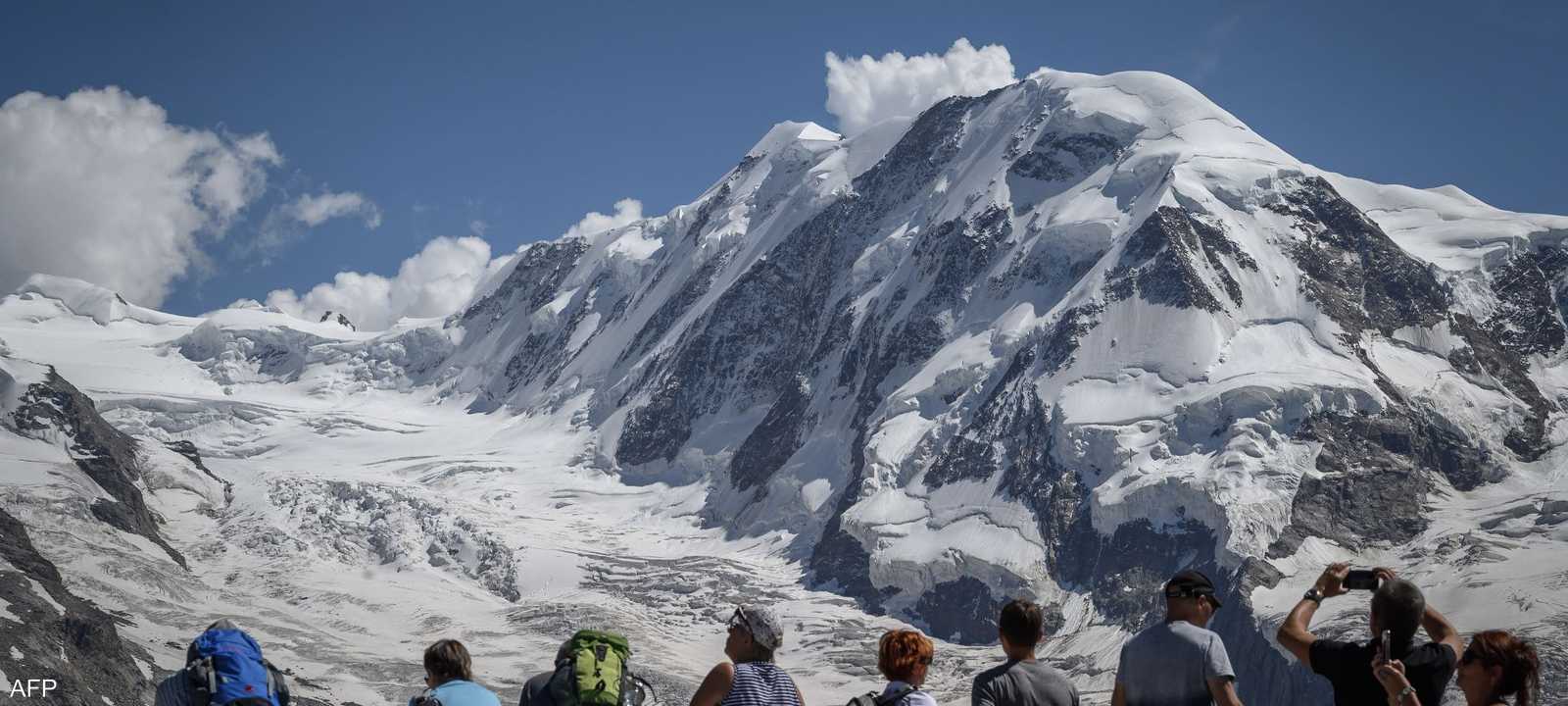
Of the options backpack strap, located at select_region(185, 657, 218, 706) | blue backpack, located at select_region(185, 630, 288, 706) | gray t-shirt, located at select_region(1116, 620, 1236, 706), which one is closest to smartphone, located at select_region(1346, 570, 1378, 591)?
gray t-shirt, located at select_region(1116, 620, 1236, 706)

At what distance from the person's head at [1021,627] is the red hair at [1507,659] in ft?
15.1

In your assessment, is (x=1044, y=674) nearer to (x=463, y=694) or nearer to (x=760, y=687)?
(x=760, y=687)

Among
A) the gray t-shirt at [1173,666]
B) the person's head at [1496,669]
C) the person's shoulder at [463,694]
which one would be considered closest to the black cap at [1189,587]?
the gray t-shirt at [1173,666]

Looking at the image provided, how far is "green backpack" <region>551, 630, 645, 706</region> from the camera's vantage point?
17.7 meters

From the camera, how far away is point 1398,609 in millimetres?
16234

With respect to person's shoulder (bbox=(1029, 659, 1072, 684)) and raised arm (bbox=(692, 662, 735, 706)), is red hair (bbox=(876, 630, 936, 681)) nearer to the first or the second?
person's shoulder (bbox=(1029, 659, 1072, 684))

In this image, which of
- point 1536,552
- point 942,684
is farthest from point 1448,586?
point 942,684

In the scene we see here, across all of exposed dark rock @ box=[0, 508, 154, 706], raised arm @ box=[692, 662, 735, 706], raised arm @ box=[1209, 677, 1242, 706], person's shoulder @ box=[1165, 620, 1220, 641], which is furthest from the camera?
exposed dark rock @ box=[0, 508, 154, 706]

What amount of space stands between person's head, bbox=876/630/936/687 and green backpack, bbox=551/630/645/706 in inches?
112

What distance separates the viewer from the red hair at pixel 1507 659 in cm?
1494

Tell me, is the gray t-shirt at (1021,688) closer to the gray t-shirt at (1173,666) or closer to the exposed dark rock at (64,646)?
the gray t-shirt at (1173,666)

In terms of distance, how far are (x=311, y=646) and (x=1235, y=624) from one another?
111887mm

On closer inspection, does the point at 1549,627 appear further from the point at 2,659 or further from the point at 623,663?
the point at 623,663

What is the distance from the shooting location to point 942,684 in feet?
643
